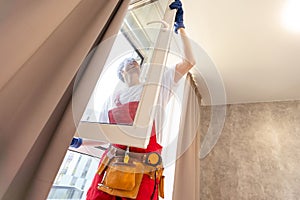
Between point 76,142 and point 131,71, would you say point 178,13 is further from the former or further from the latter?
point 76,142

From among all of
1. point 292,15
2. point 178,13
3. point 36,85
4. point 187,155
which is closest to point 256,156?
point 187,155

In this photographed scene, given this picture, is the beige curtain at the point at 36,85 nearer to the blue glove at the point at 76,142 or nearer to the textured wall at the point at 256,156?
the blue glove at the point at 76,142

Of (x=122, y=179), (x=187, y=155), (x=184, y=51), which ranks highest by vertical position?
(x=184, y=51)

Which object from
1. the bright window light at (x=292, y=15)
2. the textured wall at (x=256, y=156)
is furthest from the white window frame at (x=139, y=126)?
the textured wall at (x=256, y=156)

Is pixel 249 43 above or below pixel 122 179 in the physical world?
above

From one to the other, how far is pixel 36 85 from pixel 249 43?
1.53 metres

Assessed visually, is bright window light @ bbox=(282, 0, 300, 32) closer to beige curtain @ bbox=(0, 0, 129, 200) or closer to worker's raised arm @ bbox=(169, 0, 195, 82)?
worker's raised arm @ bbox=(169, 0, 195, 82)

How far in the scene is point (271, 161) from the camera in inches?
67.9

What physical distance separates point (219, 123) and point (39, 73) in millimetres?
2202

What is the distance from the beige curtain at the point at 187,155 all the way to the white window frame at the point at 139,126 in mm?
862

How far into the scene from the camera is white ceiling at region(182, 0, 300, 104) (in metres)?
1.15

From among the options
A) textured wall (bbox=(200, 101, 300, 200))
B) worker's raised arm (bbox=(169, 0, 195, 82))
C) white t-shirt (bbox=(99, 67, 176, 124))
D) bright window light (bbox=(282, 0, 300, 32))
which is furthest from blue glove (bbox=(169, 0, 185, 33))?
textured wall (bbox=(200, 101, 300, 200))

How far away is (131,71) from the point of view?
0.85m

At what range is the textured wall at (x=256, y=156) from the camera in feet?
5.36
